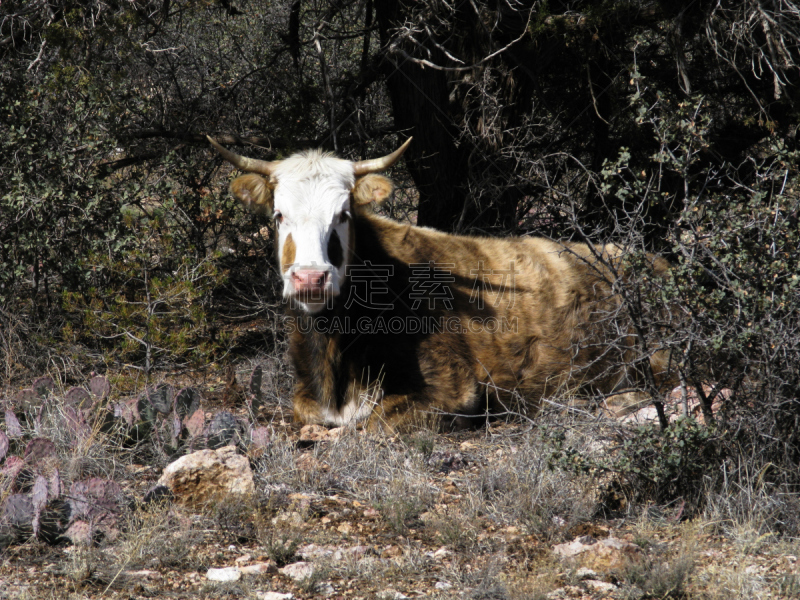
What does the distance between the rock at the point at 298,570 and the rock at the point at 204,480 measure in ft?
1.93

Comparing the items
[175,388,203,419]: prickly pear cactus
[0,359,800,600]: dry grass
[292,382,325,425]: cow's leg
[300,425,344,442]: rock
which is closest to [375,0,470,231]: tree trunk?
[292,382,325,425]: cow's leg

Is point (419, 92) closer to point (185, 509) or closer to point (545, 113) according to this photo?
point (545, 113)

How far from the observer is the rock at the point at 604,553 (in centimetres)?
309

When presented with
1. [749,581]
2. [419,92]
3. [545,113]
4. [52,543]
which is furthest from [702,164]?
[52,543]

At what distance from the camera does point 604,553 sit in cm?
313

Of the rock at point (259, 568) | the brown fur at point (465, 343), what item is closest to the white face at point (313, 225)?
the brown fur at point (465, 343)

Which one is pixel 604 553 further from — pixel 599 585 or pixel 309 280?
pixel 309 280

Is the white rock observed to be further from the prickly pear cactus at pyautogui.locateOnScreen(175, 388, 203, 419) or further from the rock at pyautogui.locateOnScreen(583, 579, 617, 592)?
the prickly pear cactus at pyautogui.locateOnScreen(175, 388, 203, 419)

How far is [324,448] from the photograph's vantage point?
4.50 meters

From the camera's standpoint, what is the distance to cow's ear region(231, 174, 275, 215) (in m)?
5.04

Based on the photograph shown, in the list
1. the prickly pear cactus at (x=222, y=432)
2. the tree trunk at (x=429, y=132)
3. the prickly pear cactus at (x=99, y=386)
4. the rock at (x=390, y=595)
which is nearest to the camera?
the rock at (x=390, y=595)

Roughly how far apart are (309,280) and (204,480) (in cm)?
127

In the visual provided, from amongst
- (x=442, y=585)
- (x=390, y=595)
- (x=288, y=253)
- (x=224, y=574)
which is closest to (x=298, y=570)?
(x=224, y=574)

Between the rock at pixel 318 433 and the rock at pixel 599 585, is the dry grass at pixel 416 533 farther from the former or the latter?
the rock at pixel 318 433
